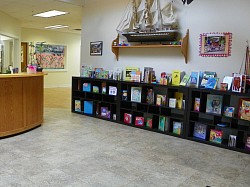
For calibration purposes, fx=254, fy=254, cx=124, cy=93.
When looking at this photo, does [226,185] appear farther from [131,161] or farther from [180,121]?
[180,121]

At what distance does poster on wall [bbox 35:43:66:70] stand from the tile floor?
7086mm

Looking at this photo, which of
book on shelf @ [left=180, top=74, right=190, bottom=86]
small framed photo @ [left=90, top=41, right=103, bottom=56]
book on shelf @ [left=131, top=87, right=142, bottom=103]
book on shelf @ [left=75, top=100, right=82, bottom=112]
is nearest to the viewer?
book on shelf @ [left=180, top=74, right=190, bottom=86]

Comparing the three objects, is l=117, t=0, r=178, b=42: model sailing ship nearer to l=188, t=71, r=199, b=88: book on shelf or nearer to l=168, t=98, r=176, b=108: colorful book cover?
l=188, t=71, r=199, b=88: book on shelf

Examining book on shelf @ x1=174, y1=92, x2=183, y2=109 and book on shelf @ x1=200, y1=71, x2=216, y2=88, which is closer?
book on shelf @ x1=200, y1=71, x2=216, y2=88

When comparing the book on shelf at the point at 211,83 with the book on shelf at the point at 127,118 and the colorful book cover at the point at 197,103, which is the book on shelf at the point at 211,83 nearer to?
the colorful book cover at the point at 197,103

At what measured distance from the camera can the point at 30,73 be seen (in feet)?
15.0

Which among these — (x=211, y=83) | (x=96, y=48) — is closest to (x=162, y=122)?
(x=211, y=83)

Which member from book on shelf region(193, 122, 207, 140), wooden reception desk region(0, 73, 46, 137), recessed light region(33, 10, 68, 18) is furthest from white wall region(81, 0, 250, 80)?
wooden reception desk region(0, 73, 46, 137)

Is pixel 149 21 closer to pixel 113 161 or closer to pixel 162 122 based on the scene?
pixel 162 122

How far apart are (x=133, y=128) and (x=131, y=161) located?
70.2 inches

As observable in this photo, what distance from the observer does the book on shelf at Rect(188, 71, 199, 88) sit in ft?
14.6

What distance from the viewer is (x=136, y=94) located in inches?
203

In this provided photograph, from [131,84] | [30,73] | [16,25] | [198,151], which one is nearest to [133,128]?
[131,84]

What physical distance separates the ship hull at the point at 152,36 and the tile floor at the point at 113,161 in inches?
71.7
